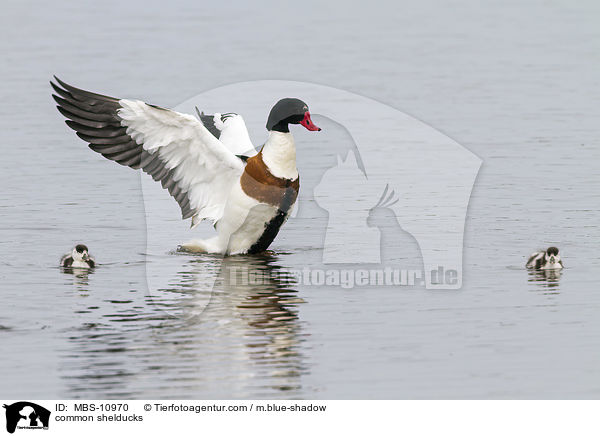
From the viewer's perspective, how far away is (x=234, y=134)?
14.5 meters

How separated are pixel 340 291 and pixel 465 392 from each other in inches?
119

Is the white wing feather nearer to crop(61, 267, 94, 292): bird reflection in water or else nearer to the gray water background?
the gray water background

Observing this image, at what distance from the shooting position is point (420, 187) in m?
15.8

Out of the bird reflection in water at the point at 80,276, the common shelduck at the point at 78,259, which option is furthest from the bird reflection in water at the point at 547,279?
the common shelduck at the point at 78,259

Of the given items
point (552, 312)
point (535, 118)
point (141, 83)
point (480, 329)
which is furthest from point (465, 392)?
point (141, 83)

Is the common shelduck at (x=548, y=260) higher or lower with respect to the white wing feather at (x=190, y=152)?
lower

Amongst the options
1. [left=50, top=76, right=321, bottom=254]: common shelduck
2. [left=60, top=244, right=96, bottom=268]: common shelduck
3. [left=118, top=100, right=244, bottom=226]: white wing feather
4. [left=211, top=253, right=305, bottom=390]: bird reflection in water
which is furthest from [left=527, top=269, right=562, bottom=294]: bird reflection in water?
[left=60, top=244, right=96, bottom=268]: common shelduck

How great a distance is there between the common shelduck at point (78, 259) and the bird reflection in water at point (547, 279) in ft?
14.1

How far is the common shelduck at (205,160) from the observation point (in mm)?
12867

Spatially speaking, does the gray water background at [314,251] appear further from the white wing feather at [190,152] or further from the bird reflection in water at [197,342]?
the white wing feather at [190,152]

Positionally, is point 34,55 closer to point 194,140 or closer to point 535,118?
point 535,118

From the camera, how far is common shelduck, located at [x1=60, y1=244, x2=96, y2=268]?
41.3 ft
